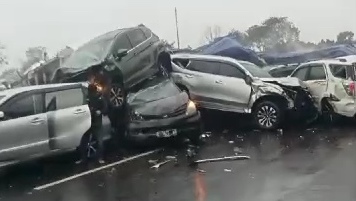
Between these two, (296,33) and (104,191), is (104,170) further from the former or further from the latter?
(296,33)

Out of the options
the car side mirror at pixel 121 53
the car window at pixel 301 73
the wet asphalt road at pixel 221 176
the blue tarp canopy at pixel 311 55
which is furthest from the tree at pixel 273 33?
the wet asphalt road at pixel 221 176

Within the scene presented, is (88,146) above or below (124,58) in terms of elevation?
below

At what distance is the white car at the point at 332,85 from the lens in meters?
14.0

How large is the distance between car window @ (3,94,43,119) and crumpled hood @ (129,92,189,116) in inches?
88.5

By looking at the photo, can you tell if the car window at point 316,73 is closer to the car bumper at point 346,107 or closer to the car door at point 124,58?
the car bumper at point 346,107

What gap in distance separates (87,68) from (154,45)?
2522mm

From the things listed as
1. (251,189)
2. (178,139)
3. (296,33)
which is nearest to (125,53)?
(178,139)

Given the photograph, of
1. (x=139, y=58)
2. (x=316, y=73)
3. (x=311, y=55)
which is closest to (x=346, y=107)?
(x=316, y=73)

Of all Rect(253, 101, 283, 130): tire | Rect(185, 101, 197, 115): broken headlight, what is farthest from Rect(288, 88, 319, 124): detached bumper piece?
Rect(185, 101, 197, 115): broken headlight

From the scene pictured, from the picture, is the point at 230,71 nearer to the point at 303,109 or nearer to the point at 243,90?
the point at 243,90

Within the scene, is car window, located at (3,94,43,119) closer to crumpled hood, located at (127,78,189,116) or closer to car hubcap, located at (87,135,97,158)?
car hubcap, located at (87,135,97,158)

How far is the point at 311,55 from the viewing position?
69.4 feet

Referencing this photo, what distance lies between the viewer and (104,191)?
870 centimetres

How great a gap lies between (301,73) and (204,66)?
109 inches
